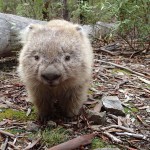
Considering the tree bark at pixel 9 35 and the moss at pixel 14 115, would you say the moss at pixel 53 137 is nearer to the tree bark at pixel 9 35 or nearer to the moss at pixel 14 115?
the moss at pixel 14 115

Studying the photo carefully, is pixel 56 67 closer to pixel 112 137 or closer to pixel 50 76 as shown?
pixel 50 76

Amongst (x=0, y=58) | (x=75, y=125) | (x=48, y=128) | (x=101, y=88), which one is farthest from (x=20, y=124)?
(x=0, y=58)

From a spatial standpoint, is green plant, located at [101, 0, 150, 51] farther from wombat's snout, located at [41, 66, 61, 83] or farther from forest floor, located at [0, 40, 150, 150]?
wombat's snout, located at [41, 66, 61, 83]

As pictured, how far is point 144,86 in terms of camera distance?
579cm

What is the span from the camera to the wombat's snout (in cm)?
366

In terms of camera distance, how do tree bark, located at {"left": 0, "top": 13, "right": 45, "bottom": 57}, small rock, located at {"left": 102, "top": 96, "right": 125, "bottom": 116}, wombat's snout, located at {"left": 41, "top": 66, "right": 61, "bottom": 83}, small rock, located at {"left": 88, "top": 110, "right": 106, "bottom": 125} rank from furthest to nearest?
tree bark, located at {"left": 0, "top": 13, "right": 45, "bottom": 57}
small rock, located at {"left": 102, "top": 96, "right": 125, "bottom": 116}
small rock, located at {"left": 88, "top": 110, "right": 106, "bottom": 125}
wombat's snout, located at {"left": 41, "top": 66, "right": 61, "bottom": 83}

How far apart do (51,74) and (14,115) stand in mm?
1131

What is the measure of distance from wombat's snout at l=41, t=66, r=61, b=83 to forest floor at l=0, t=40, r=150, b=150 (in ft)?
1.86

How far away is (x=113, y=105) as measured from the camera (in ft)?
15.5

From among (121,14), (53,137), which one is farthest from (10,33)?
(53,137)

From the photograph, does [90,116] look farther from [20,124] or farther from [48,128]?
[20,124]

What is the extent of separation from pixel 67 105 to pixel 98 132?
0.66 meters

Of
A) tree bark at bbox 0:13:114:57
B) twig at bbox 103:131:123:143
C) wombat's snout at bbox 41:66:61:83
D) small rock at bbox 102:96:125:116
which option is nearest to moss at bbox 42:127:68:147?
twig at bbox 103:131:123:143

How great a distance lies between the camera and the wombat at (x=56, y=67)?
12.5 feet
